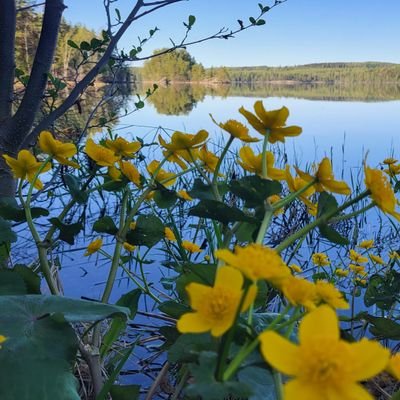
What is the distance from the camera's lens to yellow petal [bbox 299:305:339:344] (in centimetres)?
26

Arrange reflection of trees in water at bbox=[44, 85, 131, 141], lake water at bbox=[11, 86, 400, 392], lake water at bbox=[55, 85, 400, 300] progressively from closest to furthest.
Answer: reflection of trees in water at bbox=[44, 85, 131, 141] < lake water at bbox=[11, 86, 400, 392] < lake water at bbox=[55, 85, 400, 300]

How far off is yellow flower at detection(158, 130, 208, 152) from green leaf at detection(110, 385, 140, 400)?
33 cm

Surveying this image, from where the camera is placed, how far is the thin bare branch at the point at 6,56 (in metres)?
1.14

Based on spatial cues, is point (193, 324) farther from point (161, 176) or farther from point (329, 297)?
point (161, 176)

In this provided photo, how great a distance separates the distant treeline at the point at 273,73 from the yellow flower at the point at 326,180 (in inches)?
1538

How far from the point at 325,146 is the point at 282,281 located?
24.7 ft

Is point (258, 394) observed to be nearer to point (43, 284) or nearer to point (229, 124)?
point (229, 124)

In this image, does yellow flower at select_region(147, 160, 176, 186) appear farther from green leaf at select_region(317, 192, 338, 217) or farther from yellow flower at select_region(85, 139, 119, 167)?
green leaf at select_region(317, 192, 338, 217)

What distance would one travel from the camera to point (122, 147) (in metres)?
0.72

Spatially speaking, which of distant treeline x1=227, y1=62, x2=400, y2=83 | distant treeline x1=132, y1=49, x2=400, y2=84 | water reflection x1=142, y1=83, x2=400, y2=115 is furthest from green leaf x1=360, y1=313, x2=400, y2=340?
distant treeline x1=227, y1=62, x2=400, y2=83

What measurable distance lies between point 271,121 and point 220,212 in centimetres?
13

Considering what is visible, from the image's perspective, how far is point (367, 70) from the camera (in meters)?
52.7

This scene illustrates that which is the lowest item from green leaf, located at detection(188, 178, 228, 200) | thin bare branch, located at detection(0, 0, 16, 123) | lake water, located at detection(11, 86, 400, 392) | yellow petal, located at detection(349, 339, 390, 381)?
lake water, located at detection(11, 86, 400, 392)

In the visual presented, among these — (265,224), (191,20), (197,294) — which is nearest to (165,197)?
(265,224)
